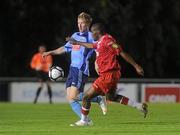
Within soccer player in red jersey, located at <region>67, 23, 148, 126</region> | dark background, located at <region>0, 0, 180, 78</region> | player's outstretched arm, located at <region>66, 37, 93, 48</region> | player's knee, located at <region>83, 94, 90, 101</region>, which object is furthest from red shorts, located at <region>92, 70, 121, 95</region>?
dark background, located at <region>0, 0, 180, 78</region>

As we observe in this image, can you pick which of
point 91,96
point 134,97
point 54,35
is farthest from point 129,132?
point 54,35

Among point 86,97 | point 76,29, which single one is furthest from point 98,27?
point 76,29

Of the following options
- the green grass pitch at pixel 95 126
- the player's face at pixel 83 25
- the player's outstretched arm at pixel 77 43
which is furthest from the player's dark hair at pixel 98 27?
the green grass pitch at pixel 95 126

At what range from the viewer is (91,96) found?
50.7 ft

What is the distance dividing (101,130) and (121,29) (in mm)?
25234

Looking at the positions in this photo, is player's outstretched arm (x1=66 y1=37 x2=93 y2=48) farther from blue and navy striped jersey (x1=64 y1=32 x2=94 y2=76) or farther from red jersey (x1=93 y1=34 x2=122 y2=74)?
blue and navy striped jersey (x1=64 y1=32 x2=94 y2=76)

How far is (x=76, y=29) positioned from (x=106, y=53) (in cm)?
2339

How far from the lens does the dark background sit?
38.8 m

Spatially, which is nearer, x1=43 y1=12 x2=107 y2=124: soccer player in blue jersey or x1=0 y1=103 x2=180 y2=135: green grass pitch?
x1=0 y1=103 x2=180 y2=135: green grass pitch

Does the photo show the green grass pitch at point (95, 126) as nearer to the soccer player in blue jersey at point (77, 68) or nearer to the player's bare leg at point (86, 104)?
the player's bare leg at point (86, 104)

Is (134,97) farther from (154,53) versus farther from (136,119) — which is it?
(136,119)

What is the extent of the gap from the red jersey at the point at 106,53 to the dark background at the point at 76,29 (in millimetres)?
22564

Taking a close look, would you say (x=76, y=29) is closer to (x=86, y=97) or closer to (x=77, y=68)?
(x=77, y=68)

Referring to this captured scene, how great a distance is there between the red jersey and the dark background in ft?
74.0
